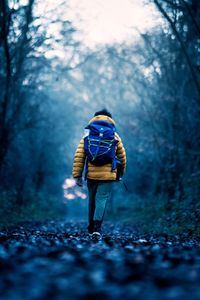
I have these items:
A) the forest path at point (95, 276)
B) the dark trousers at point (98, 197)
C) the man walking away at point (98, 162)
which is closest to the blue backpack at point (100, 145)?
the man walking away at point (98, 162)

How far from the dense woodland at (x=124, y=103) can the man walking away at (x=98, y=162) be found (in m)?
3.87

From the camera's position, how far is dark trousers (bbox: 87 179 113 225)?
898cm

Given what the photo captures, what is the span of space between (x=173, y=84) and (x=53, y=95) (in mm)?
23043

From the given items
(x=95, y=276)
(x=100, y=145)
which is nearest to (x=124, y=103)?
(x=100, y=145)

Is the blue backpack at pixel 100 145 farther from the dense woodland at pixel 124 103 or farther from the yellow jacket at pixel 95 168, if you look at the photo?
the dense woodland at pixel 124 103

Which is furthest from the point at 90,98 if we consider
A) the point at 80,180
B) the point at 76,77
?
the point at 80,180

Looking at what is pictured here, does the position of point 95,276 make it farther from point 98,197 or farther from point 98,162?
point 98,197

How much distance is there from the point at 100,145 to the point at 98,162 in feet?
1.19

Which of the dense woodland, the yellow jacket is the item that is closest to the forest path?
the yellow jacket

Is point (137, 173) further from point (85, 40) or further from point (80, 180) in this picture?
point (80, 180)

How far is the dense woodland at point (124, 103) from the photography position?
15125mm

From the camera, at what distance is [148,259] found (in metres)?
4.45

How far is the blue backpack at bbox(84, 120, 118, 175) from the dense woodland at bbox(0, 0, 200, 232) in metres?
4.22

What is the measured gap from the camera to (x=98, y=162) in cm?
884
